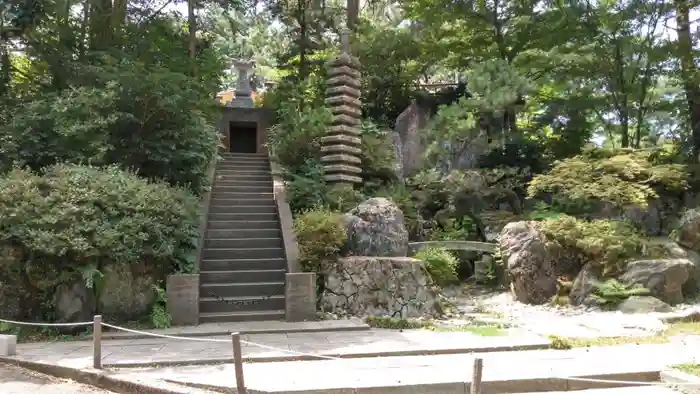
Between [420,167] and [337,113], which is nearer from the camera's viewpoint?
[337,113]

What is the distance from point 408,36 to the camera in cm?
1891

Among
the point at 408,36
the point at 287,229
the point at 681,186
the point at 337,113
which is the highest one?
the point at 408,36

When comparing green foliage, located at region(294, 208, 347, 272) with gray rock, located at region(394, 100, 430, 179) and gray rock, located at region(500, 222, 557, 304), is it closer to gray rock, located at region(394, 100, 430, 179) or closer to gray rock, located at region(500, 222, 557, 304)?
gray rock, located at region(500, 222, 557, 304)

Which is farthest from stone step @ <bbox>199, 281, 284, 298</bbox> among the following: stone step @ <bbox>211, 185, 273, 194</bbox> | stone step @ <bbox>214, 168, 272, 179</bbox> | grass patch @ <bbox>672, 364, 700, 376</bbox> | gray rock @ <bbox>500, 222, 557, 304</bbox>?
grass patch @ <bbox>672, 364, 700, 376</bbox>

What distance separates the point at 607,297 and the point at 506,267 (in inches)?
96.9

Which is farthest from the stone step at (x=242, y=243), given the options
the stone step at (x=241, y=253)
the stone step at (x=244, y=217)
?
Answer: the stone step at (x=244, y=217)

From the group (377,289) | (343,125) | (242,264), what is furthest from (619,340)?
(343,125)

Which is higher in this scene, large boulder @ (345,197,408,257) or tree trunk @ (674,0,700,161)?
tree trunk @ (674,0,700,161)

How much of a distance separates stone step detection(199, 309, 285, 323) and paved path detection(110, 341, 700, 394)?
289 cm

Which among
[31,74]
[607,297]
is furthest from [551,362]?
[31,74]

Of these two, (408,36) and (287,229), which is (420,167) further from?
(287,229)

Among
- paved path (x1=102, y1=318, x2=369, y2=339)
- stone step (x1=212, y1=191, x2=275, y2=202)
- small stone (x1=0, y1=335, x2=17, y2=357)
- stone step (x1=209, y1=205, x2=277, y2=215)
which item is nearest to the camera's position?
small stone (x1=0, y1=335, x2=17, y2=357)

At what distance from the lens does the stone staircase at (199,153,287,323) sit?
9961 mm

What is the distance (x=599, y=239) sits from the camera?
38.4ft
